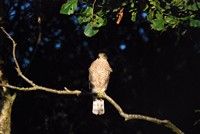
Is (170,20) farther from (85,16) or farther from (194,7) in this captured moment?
(85,16)

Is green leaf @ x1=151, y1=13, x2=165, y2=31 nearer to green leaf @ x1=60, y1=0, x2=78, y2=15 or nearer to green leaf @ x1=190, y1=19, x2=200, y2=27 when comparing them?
green leaf @ x1=190, y1=19, x2=200, y2=27

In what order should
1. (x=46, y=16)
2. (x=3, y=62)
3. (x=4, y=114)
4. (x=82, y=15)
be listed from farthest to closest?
(x=46, y=16)
(x=3, y=62)
(x=4, y=114)
(x=82, y=15)

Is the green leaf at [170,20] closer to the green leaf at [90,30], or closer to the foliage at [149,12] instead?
the foliage at [149,12]

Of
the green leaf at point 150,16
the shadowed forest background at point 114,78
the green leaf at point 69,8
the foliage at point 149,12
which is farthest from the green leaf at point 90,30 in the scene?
the shadowed forest background at point 114,78

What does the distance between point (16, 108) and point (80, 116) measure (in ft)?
3.92

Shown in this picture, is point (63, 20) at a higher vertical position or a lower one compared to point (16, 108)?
higher

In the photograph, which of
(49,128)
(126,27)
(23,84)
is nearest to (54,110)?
(49,128)

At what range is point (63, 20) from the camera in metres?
12.8

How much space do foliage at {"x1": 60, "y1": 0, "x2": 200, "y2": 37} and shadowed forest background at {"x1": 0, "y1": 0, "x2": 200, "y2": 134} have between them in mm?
6504

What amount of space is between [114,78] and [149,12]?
7261mm

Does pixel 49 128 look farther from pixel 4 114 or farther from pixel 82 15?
pixel 82 15

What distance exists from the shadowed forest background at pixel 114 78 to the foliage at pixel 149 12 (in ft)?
21.3

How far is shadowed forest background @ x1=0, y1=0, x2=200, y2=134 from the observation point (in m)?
12.7

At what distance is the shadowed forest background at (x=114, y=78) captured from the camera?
41.7 ft
